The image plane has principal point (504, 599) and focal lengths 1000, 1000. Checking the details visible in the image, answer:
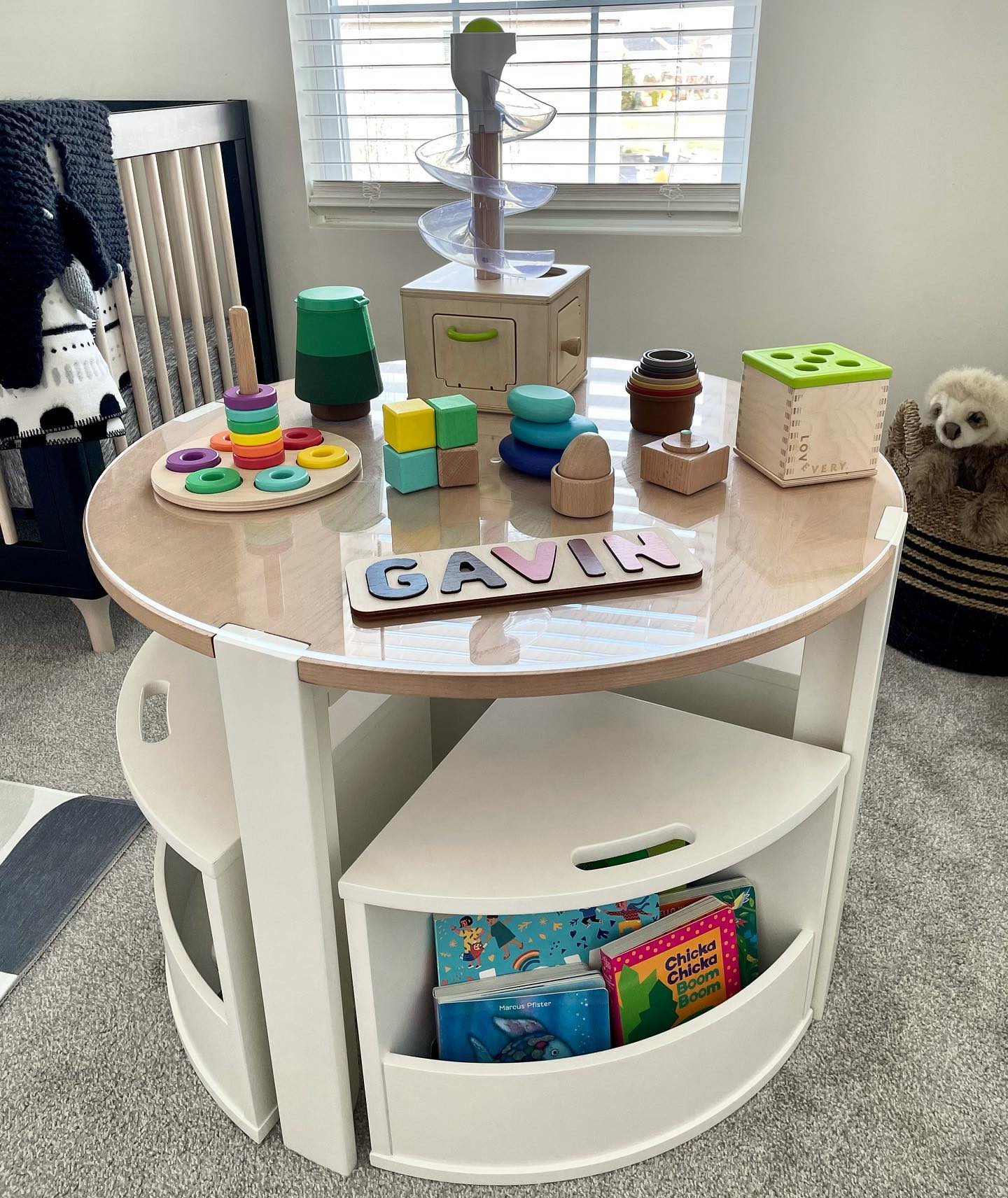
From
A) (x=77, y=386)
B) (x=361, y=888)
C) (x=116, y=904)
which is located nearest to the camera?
(x=361, y=888)

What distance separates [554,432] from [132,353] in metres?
1.07

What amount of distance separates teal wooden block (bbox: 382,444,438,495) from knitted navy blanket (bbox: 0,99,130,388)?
2.63 ft

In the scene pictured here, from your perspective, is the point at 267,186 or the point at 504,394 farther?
the point at 267,186

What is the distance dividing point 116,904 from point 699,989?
0.76 metres

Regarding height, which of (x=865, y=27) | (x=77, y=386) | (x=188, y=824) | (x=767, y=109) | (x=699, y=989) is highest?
(x=865, y=27)

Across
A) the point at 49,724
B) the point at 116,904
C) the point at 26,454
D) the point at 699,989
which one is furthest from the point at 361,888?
the point at 26,454

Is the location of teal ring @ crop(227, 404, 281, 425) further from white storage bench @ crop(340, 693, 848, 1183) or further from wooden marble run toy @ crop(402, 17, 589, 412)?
white storage bench @ crop(340, 693, 848, 1183)

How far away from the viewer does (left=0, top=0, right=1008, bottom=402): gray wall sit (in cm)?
174

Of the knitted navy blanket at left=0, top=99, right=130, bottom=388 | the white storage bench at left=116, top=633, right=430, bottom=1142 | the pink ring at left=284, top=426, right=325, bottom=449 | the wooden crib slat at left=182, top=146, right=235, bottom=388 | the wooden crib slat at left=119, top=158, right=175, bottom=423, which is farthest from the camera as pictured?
the wooden crib slat at left=182, top=146, right=235, bottom=388

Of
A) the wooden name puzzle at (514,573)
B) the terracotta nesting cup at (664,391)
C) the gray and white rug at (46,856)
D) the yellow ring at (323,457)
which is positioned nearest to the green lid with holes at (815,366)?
the terracotta nesting cup at (664,391)

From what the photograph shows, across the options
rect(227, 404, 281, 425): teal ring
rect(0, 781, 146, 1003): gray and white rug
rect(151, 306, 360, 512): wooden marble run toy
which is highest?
rect(227, 404, 281, 425): teal ring

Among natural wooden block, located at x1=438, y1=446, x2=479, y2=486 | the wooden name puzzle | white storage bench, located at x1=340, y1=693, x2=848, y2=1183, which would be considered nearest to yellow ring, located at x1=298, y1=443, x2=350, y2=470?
natural wooden block, located at x1=438, y1=446, x2=479, y2=486

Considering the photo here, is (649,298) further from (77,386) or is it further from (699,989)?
(699,989)

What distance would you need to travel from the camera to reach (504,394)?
4.18 feet
